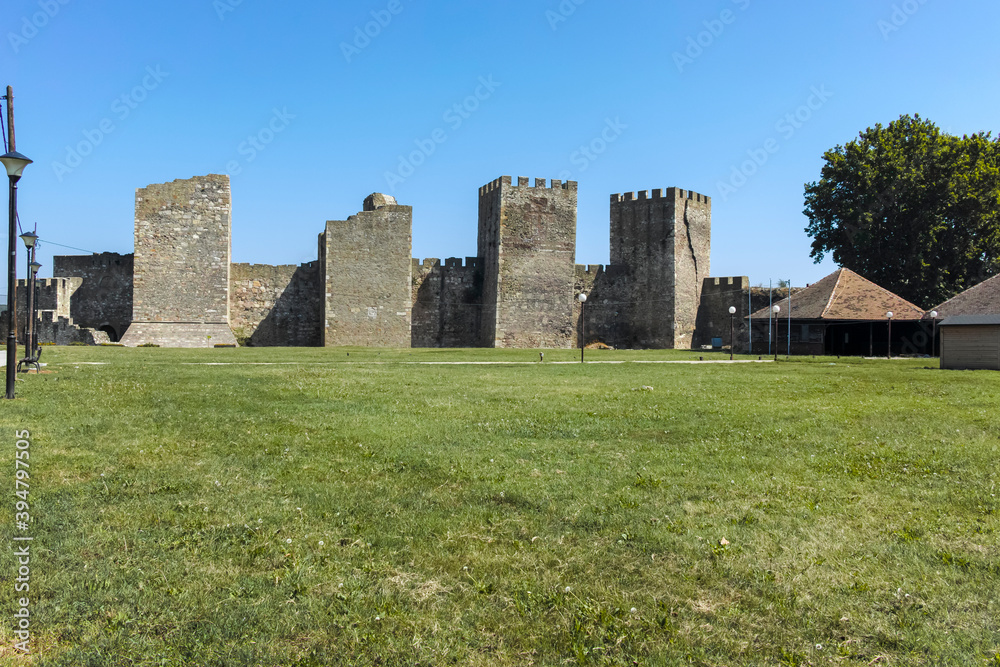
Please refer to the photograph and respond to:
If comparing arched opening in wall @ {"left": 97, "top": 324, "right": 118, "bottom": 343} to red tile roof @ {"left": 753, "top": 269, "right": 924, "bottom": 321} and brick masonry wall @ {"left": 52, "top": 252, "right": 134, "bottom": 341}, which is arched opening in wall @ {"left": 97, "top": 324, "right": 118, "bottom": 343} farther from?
red tile roof @ {"left": 753, "top": 269, "right": 924, "bottom": 321}

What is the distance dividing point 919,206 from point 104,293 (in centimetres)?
4483

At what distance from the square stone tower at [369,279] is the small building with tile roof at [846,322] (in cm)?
1892

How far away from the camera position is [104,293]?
39125mm

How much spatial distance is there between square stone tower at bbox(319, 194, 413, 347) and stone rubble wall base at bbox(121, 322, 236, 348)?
5.07 m

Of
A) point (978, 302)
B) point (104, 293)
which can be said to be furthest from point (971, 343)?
point (104, 293)

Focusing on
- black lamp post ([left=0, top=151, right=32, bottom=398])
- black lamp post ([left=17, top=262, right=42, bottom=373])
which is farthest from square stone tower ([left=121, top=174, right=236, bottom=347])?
black lamp post ([left=0, top=151, right=32, bottom=398])

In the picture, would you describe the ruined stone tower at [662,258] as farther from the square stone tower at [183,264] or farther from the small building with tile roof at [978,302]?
the square stone tower at [183,264]

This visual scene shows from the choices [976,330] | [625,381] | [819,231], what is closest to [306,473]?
[625,381]

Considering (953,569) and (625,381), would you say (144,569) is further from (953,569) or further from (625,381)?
(625,381)

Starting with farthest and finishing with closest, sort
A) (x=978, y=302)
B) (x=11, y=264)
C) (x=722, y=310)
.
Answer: (x=722, y=310)
(x=978, y=302)
(x=11, y=264)

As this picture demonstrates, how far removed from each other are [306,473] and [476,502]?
185cm

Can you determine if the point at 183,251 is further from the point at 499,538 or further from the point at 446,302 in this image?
the point at 499,538

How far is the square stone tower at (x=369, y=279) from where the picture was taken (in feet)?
120

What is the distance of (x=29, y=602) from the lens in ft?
13.4
